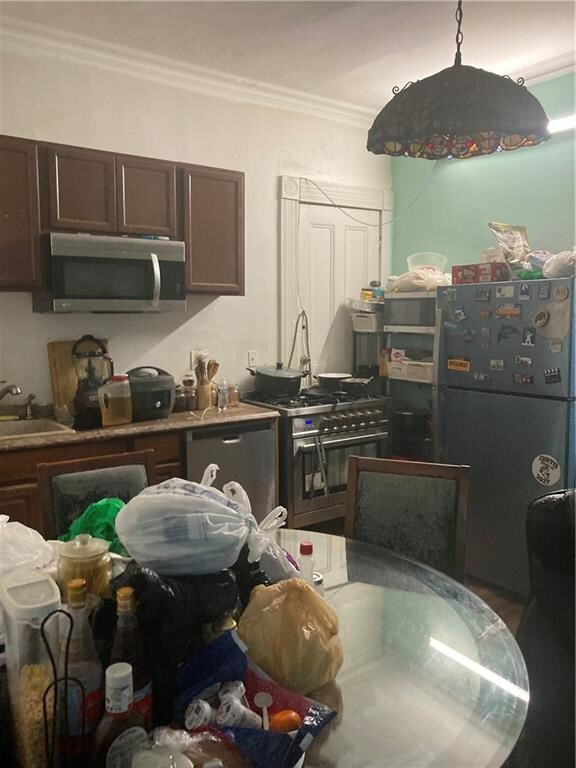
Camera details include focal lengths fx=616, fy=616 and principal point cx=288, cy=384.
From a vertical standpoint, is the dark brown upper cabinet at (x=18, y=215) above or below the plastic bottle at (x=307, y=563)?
above

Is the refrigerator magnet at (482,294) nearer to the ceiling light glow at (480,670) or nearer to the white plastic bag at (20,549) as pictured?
the ceiling light glow at (480,670)

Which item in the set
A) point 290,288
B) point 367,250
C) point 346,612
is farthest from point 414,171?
point 346,612

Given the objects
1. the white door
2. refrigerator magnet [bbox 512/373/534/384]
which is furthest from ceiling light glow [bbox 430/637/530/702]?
the white door

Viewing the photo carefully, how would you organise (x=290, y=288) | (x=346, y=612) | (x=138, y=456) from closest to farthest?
(x=346, y=612) → (x=138, y=456) → (x=290, y=288)

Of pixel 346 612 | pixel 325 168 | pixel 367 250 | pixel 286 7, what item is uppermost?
pixel 286 7

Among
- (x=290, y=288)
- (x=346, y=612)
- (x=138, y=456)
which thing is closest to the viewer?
(x=346, y=612)

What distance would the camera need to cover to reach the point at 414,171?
4371 mm

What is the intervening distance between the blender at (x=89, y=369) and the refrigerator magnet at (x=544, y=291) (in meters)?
2.20

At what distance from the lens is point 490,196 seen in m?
3.84

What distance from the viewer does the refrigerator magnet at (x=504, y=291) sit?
3027 mm

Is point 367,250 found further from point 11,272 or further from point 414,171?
point 11,272

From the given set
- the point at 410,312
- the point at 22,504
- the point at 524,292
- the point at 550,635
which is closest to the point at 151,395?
the point at 22,504

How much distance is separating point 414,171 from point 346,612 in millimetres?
3545

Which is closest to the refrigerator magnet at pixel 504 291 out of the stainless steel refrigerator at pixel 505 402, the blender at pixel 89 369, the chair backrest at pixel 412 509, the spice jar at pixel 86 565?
the stainless steel refrigerator at pixel 505 402
